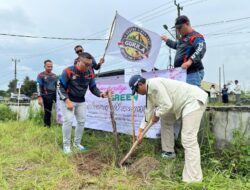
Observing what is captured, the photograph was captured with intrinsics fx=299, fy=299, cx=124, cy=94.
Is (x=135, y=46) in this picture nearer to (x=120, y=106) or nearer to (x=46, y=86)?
(x=120, y=106)

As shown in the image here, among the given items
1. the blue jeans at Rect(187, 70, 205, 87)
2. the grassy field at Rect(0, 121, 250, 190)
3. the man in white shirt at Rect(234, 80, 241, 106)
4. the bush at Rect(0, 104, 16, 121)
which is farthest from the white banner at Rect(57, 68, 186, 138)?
the bush at Rect(0, 104, 16, 121)

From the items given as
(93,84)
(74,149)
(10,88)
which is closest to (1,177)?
(74,149)

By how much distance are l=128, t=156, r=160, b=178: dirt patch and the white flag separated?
1.81m

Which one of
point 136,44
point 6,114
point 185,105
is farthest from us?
point 6,114

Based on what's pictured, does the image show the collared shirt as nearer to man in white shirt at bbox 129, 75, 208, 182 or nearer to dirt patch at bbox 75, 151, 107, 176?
man in white shirt at bbox 129, 75, 208, 182

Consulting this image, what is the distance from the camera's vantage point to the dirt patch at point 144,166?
382cm

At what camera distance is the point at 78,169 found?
4.06m

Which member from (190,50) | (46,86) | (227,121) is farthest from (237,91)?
(46,86)

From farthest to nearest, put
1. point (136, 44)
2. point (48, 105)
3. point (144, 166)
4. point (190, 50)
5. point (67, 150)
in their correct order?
point (48, 105) → point (136, 44) → point (67, 150) → point (190, 50) → point (144, 166)

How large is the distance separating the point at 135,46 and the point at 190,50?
3.91 ft

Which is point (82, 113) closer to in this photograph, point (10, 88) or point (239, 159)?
point (239, 159)

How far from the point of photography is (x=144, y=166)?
3961mm

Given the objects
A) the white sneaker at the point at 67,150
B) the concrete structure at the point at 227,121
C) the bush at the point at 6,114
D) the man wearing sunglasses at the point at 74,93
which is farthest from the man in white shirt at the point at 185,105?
the bush at the point at 6,114

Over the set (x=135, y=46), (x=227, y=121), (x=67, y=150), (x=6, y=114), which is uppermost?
(x=135, y=46)
